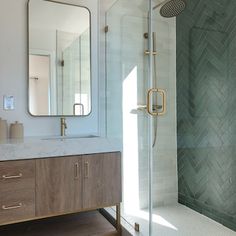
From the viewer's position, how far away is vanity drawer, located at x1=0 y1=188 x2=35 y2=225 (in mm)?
1684

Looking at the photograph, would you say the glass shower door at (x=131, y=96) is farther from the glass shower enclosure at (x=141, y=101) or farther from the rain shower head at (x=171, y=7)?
the rain shower head at (x=171, y=7)

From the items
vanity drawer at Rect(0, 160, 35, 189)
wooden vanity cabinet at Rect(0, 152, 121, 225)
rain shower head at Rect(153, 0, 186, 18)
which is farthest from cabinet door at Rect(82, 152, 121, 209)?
rain shower head at Rect(153, 0, 186, 18)

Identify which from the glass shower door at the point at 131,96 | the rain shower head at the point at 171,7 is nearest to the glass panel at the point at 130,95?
the glass shower door at the point at 131,96

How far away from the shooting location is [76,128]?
246 centimetres

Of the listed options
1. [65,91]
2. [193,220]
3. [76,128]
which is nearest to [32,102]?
[65,91]

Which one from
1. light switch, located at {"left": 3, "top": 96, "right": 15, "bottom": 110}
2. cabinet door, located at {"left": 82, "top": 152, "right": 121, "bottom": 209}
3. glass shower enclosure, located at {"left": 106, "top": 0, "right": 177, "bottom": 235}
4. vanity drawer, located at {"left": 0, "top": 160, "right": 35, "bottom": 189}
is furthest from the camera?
glass shower enclosure, located at {"left": 106, "top": 0, "right": 177, "bottom": 235}

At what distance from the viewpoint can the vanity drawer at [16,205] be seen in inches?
66.3

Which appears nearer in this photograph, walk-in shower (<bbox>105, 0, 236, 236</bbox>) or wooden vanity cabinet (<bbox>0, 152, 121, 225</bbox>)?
wooden vanity cabinet (<bbox>0, 152, 121, 225</bbox>)

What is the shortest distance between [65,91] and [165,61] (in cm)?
100

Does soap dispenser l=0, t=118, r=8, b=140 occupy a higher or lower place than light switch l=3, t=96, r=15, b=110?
lower

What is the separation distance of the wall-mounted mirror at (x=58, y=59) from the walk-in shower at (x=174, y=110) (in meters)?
0.25

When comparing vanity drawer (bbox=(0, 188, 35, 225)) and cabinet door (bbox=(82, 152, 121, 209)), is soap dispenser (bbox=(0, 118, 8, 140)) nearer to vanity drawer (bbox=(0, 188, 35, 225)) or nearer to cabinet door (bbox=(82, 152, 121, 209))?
vanity drawer (bbox=(0, 188, 35, 225))

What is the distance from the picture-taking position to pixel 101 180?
6.51ft

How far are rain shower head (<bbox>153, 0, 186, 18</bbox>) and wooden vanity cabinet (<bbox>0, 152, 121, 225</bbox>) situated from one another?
1.37 meters
